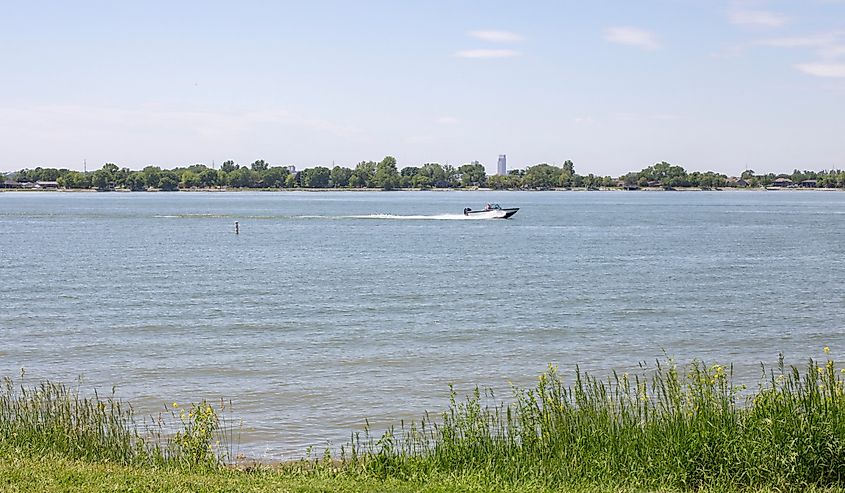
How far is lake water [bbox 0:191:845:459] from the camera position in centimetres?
2177

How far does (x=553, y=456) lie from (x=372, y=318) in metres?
20.7

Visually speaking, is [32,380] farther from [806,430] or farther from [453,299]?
[453,299]

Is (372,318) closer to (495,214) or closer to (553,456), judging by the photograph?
(553,456)

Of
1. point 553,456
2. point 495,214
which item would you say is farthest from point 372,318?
point 495,214

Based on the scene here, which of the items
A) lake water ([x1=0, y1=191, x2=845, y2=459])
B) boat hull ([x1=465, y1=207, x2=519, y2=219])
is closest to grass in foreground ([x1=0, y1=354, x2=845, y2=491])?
lake water ([x1=0, y1=191, x2=845, y2=459])

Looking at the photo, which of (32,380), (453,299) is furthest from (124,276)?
(32,380)

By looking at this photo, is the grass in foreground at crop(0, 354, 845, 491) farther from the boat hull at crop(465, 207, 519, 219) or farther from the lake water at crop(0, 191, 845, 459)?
the boat hull at crop(465, 207, 519, 219)

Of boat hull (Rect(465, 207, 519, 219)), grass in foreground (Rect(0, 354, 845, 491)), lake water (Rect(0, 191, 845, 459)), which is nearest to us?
grass in foreground (Rect(0, 354, 845, 491))

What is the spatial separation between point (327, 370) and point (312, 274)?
2731 centimetres

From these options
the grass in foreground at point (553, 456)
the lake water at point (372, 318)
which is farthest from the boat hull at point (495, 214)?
the grass in foreground at point (553, 456)

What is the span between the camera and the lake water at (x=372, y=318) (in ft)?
71.4

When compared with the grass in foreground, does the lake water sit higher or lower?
lower

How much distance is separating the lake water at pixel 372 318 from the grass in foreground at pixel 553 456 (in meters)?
3.66

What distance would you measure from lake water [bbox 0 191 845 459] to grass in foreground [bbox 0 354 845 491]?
3.66m
